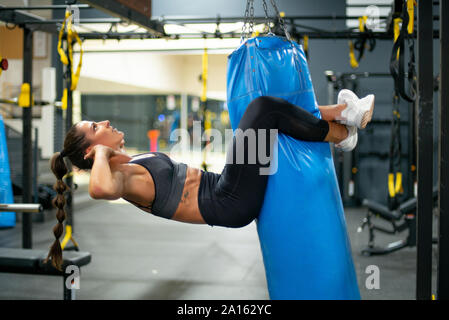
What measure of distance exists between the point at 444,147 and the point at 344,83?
5305 mm

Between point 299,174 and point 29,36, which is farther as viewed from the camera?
point 29,36

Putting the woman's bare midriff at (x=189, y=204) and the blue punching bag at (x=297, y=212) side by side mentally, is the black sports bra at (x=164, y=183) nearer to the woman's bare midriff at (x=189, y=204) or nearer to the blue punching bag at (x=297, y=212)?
the woman's bare midriff at (x=189, y=204)

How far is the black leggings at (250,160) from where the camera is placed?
5.38 feet

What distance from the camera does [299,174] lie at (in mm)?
1597

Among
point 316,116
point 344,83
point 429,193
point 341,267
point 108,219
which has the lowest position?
point 108,219

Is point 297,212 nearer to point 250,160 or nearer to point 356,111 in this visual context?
point 250,160

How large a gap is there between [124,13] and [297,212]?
6.54 ft

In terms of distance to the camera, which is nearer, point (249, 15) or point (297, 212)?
point (297, 212)

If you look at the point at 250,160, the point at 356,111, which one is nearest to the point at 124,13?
the point at 250,160

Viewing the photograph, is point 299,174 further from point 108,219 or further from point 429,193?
point 108,219

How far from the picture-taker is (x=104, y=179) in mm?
1710

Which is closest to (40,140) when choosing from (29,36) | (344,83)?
(29,36)

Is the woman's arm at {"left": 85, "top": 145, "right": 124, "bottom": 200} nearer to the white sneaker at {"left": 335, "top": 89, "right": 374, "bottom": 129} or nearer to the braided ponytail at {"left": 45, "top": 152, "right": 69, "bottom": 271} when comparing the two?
the braided ponytail at {"left": 45, "top": 152, "right": 69, "bottom": 271}

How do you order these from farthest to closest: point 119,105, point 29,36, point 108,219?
point 119,105 → point 108,219 → point 29,36
